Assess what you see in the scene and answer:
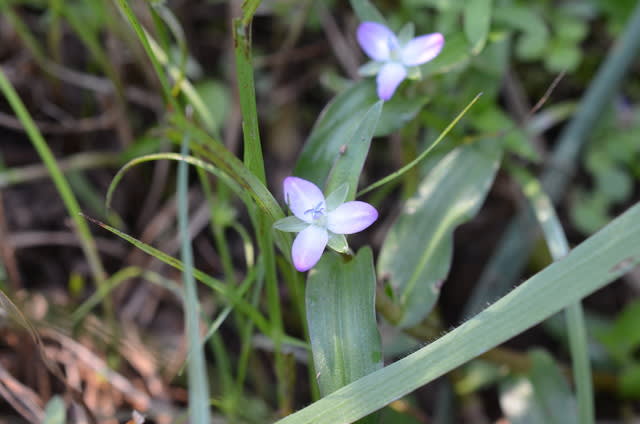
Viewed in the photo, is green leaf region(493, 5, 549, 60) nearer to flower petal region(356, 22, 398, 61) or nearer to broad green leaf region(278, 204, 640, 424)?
flower petal region(356, 22, 398, 61)

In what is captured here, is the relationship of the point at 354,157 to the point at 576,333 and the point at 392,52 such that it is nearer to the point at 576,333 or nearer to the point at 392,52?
the point at 392,52

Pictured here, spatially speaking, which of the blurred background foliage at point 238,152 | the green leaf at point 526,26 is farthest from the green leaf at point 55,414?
the green leaf at point 526,26

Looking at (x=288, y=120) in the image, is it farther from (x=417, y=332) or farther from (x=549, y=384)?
(x=549, y=384)

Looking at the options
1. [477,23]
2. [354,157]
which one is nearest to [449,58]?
[477,23]

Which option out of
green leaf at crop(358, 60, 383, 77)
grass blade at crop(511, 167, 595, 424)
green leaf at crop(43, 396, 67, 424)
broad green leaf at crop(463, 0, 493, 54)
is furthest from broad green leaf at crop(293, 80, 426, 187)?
green leaf at crop(43, 396, 67, 424)

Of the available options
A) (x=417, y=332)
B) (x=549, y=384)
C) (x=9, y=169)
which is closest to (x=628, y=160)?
(x=549, y=384)
